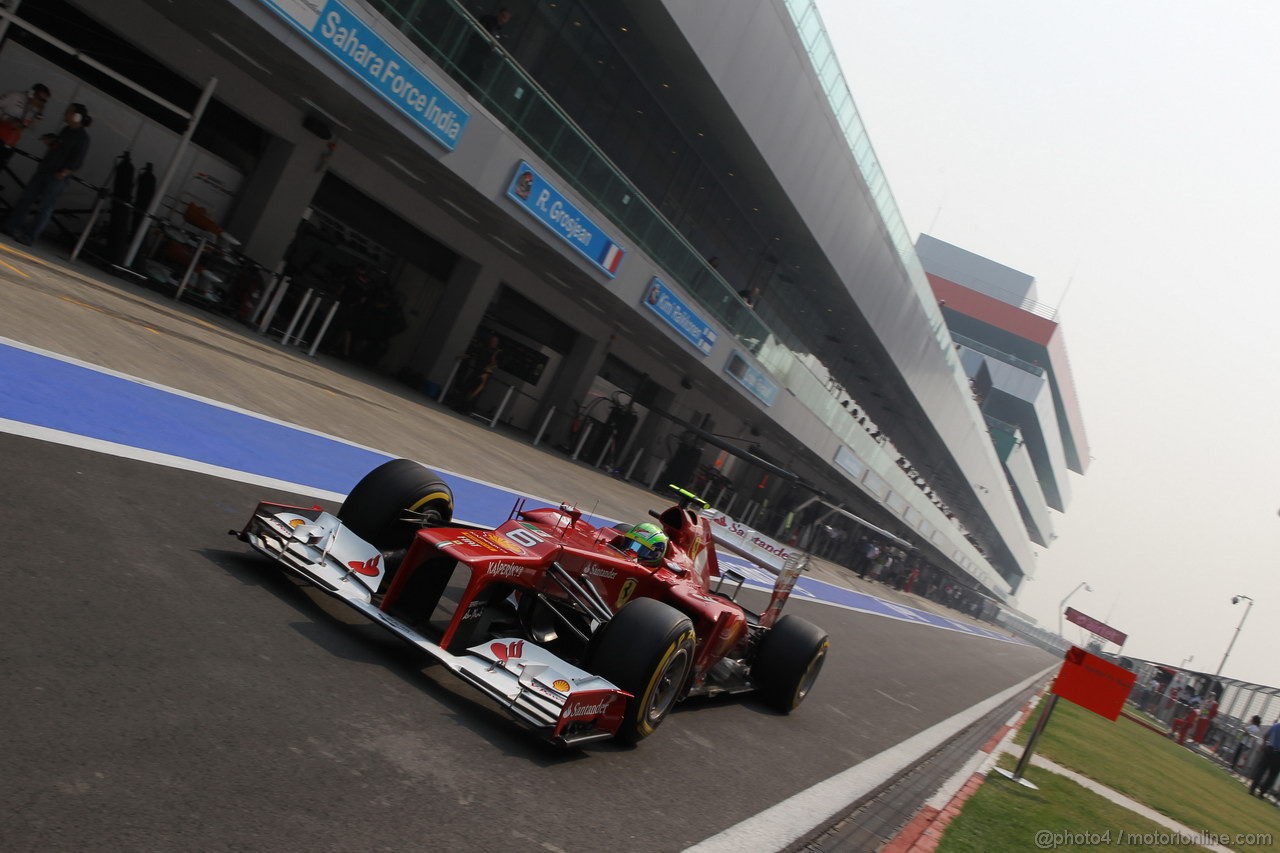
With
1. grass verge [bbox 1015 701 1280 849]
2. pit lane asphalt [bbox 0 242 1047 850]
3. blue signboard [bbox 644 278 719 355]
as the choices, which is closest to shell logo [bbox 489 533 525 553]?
pit lane asphalt [bbox 0 242 1047 850]

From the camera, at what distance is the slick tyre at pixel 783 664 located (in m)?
8.48

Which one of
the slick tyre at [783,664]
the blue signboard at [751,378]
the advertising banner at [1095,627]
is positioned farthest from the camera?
the advertising banner at [1095,627]

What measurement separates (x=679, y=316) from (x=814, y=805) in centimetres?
1849

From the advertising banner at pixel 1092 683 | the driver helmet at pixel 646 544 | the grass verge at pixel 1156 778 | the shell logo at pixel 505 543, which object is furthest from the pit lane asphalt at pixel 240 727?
the grass verge at pixel 1156 778

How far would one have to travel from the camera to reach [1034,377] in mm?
80875

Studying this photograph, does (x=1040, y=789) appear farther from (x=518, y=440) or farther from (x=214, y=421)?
(x=518, y=440)

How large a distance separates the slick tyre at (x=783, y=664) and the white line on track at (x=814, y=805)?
0.77 meters

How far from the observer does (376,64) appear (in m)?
14.0

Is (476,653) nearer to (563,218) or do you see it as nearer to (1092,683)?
(1092,683)

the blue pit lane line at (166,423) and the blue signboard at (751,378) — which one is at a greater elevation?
the blue signboard at (751,378)

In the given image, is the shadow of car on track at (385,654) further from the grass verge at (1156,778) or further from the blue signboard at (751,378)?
the blue signboard at (751,378)

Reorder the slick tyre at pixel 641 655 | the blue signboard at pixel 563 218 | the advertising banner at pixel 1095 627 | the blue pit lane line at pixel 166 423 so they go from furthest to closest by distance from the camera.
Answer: the advertising banner at pixel 1095 627, the blue signboard at pixel 563 218, the blue pit lane line at pixel 166 423, the slick tyre at pixel 641 655

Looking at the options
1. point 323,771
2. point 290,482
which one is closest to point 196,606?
point 323,771

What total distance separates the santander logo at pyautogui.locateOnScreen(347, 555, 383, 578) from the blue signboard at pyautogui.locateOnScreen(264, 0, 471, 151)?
898 centimetres
